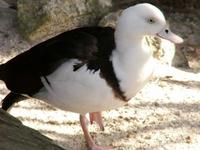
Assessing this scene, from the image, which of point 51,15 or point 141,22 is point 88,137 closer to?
point 141,22

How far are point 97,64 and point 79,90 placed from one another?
0.13 m

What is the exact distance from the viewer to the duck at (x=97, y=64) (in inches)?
82.0

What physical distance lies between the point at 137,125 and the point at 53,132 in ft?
1.41

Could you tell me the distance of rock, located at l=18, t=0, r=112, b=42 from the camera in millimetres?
3354

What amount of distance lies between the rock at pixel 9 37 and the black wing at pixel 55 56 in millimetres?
879

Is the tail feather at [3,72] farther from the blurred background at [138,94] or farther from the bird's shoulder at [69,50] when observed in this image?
the blurred background at [138,94]

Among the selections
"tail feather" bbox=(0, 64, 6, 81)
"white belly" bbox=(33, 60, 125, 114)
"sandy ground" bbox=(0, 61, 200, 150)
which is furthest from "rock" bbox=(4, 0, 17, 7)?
"white belly" bbox=(33, 60, 125, 114)

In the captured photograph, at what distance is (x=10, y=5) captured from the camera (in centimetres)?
374

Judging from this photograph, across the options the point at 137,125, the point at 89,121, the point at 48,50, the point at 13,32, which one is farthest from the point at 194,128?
the point at 13,32

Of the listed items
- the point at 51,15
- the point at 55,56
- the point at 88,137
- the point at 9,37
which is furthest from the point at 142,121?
the point at 9,37

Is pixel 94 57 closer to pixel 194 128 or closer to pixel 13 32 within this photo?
pixel 194 128

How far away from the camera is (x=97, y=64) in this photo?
82.4 inches

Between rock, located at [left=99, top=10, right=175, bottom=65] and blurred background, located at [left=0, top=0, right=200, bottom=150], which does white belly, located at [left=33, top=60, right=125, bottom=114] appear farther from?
rock, located at [left=99, top=10, right=175, bottom=65]

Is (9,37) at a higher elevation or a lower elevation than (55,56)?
lower
